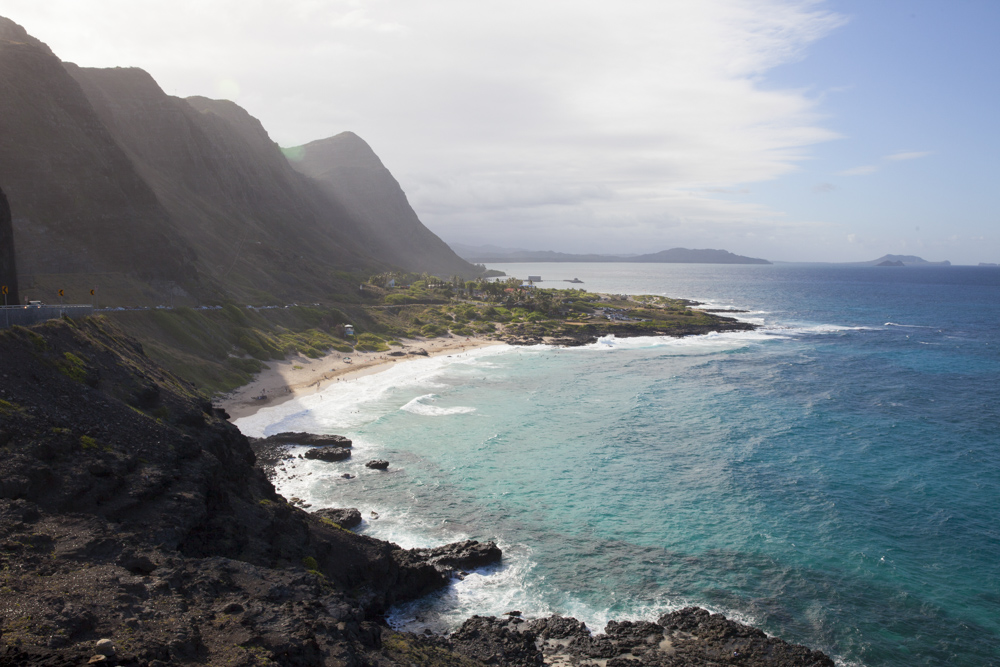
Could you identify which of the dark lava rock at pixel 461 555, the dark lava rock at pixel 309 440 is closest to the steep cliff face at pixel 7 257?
the dark lava rock at pixel 309 440

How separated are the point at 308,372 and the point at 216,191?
7423 centimetres

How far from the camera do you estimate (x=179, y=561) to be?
16.6m

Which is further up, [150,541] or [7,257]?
[7,257]

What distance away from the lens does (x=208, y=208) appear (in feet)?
363

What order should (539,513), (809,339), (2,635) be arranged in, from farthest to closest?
(809,339) < (539,513) < (2,635)

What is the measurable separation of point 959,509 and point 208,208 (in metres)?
116

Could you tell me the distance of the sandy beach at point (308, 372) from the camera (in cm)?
4956

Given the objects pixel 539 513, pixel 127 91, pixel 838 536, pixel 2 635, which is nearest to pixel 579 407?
pixel 539 513

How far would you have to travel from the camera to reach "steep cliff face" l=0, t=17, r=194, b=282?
60300 millimetres

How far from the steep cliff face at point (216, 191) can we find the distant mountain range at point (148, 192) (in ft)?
0.92

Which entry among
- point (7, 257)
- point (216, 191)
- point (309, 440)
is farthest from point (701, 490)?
point (216, 191)

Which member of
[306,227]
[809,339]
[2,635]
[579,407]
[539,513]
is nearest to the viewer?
[2,635]

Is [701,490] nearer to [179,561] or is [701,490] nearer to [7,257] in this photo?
[179,561]

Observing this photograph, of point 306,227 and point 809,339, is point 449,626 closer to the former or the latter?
point 809,339
